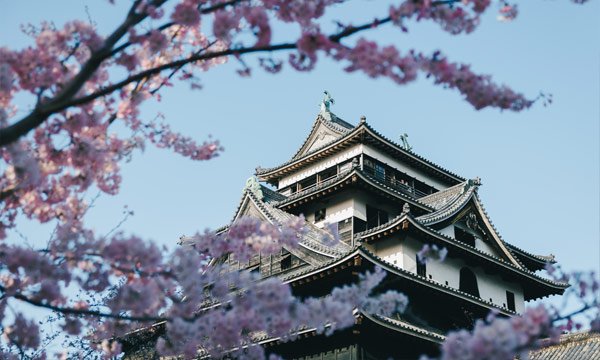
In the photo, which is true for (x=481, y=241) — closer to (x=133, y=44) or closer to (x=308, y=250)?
(x=308, y=250)

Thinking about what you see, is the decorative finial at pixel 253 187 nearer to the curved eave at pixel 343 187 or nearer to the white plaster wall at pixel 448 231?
the curved eave at pixel 343 187

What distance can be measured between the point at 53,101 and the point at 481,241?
20943 mm

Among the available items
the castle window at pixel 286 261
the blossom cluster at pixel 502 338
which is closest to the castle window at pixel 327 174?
the castle window at pixel 286 261

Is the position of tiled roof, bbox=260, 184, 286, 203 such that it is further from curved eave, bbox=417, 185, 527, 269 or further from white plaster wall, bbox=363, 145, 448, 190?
curved eave, bbox=417, 185, 527, 269

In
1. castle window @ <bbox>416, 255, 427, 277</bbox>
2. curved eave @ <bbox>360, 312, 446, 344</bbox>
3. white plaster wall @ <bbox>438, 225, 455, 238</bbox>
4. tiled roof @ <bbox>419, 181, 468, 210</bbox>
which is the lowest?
curved eave @ <bbox>360, 312, 446, 344</bbox>

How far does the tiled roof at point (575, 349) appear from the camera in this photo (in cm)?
2075

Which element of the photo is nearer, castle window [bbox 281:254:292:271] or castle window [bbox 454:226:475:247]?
castle window [bbox 281:254:292:271]

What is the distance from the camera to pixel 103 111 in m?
7.43

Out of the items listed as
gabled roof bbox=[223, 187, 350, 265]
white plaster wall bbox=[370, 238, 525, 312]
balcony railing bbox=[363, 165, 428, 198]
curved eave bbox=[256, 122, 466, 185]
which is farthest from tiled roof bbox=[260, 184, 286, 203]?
white plaster wall bbox=[370, 238, 525, 312]

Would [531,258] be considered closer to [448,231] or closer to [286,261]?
[448,231]

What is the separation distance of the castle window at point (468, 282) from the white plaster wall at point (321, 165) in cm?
698

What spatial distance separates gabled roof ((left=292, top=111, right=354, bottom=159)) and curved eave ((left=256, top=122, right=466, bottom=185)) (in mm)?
835

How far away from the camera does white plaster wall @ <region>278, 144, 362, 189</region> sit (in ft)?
85.6

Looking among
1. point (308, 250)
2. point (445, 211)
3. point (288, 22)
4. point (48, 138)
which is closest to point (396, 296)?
point (288, 22)
